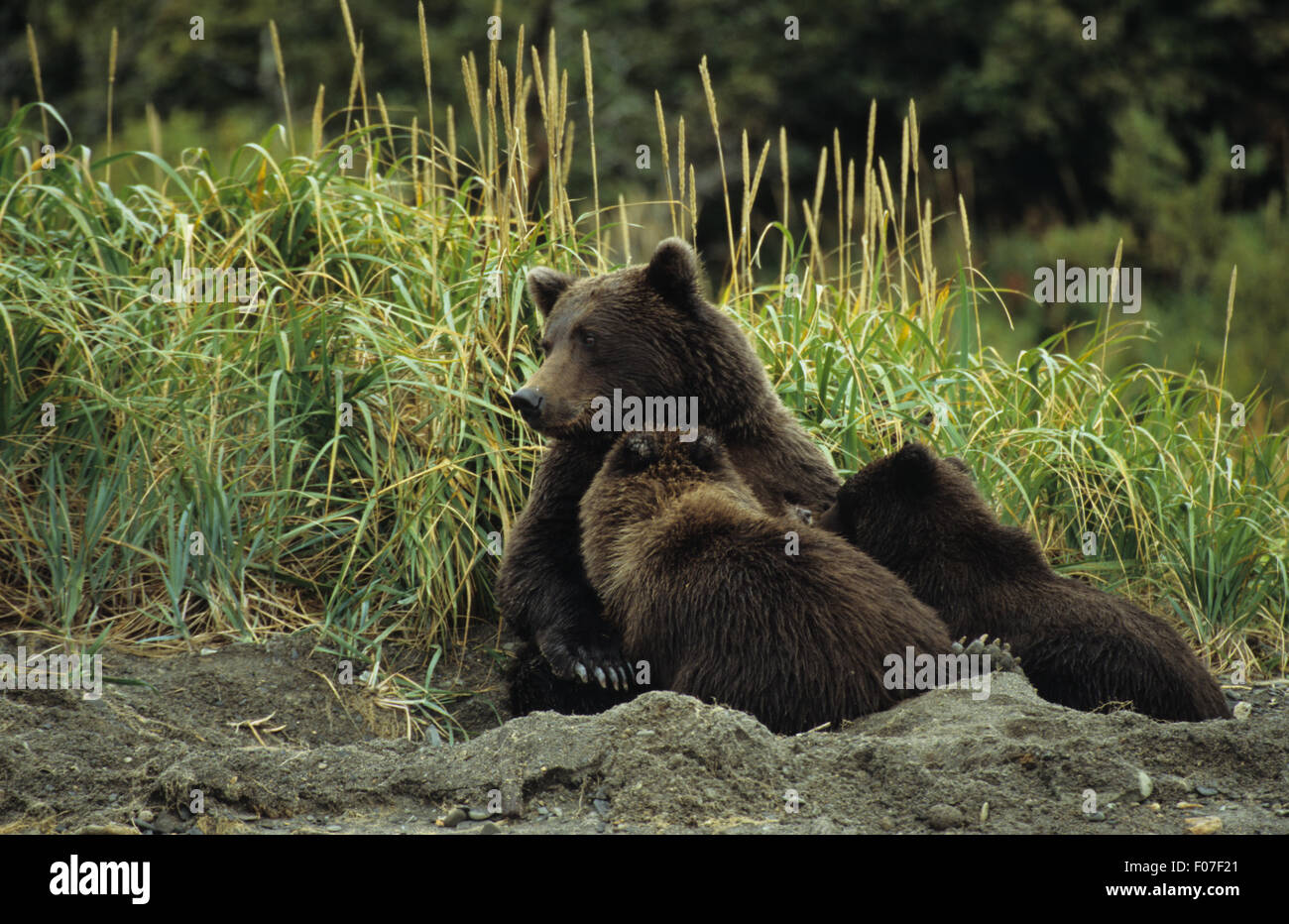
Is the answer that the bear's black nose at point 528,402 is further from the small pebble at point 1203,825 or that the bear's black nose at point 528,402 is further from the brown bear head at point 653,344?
the small pebble at point 1203,825

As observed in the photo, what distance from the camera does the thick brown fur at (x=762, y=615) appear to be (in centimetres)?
386

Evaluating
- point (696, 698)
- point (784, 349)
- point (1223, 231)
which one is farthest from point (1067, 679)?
point (1223, 231)

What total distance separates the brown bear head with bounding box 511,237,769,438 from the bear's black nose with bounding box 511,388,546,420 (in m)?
0.18

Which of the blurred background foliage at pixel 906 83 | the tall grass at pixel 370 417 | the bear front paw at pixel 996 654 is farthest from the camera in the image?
the blurred background foliage at pixel 906 83

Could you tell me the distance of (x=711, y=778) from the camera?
339cm

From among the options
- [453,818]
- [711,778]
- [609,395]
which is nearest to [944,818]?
[711,778]

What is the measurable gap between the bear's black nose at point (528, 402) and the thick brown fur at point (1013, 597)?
1067 mm

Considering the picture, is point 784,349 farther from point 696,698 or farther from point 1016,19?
point 1016,19

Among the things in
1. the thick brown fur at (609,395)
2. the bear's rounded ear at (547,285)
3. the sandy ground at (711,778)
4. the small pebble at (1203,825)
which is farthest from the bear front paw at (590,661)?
the small pebble at (1203,825)

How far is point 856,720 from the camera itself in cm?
389

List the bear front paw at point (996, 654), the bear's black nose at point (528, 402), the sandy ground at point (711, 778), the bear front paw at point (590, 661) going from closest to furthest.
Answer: the sandy ground at point (711, 778) < the bear front paw at point (996, 654) < the bear front paw at point (590, 661) < the bear's black nose at point (528, 402)

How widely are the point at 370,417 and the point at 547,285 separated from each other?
3.07 ft

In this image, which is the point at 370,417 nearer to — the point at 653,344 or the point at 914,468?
the point at 653,344

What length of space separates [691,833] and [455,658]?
2.37 metres
